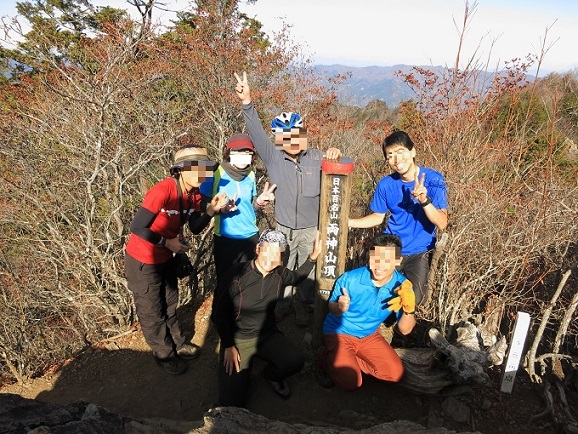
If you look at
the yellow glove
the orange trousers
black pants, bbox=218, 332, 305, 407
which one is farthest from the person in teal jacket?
the yellow glove

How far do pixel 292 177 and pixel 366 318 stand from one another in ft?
4.62

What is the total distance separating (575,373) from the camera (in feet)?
11.9

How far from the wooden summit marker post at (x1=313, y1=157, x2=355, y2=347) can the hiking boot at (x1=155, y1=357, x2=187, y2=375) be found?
60.1 inches

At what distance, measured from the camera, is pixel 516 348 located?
9.82 ft

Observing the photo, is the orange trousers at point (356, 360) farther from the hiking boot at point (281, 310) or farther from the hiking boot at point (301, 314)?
the hiking boot at point (281, 310)

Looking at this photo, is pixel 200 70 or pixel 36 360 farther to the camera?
pixel 200 70

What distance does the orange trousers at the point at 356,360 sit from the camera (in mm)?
3096

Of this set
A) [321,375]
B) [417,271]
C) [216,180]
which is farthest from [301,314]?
[216,180]

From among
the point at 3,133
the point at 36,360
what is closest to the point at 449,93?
the point at 3,133

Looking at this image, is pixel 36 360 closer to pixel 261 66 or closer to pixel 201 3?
pixel 261 66

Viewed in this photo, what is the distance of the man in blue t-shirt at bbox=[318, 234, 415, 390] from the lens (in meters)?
2.96

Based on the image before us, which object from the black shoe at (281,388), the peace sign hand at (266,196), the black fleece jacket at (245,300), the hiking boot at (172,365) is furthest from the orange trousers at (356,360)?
the hiking boot at (172,365)

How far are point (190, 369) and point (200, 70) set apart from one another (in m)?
7.46

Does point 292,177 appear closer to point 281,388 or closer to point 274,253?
point 274,253
